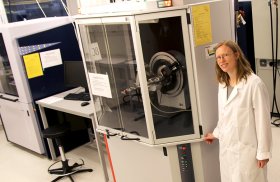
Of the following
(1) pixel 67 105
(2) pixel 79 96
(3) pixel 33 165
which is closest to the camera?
(1) pixel 67 105

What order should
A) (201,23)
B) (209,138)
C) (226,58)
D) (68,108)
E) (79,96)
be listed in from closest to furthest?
(226,58) → (201,23) → (209,138) → (68,108) → (79,96)

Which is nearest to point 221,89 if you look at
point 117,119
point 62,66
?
point 117,119

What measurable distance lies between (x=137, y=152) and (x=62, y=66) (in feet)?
6.66

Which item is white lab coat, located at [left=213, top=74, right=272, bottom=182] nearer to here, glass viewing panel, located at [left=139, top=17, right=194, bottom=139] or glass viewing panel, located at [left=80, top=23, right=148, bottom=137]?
glass viewing panel, located at [left=139, top=17, right=194, bottom=139]

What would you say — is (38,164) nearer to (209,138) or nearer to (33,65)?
(33,65)

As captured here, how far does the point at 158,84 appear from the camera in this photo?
240 cm

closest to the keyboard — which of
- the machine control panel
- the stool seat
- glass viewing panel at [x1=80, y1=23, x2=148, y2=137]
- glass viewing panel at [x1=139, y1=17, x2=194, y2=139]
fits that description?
the stool seat

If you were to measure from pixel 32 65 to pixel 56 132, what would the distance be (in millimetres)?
950

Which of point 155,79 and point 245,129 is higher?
point 155,79

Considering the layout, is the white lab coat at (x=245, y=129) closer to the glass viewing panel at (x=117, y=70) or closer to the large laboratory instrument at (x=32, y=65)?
the glass viewing panel at (x=117, y=70)

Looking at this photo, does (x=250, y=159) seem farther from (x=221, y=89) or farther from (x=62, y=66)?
(x=62, y=66)

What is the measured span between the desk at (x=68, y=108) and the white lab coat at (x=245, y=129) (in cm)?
151

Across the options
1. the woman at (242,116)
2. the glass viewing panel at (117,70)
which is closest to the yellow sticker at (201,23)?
the woman at (242,116)

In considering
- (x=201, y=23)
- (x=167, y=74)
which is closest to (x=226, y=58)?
(x=201, y=23)
